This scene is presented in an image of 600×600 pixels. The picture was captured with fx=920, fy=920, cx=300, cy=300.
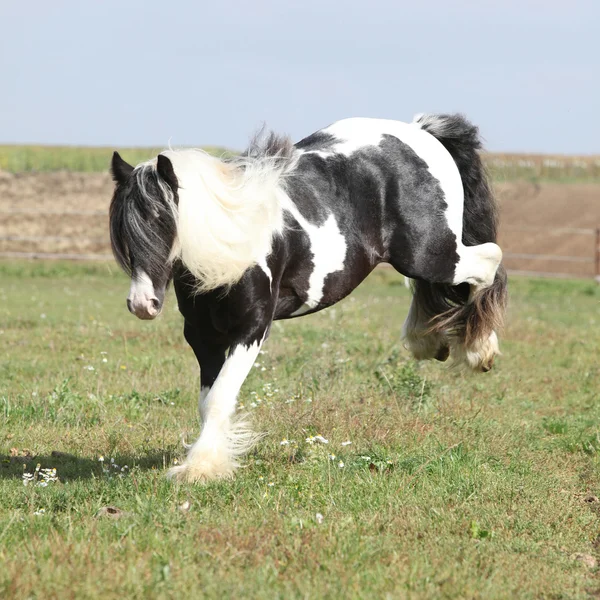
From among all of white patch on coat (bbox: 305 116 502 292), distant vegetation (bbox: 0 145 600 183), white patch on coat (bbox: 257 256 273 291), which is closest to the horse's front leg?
white patch on coat (bbox: 257 256 273 291)

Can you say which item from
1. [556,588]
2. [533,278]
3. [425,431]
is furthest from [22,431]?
[533,278]

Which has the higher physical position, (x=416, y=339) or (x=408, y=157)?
(x=408, y=157)

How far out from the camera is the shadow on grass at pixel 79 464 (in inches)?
228

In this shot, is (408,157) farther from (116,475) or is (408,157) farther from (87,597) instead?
(87,597)

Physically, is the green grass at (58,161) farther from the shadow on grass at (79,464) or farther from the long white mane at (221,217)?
the long white mane at (221,217)

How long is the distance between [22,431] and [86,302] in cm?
945

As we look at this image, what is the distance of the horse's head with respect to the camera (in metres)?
5.02

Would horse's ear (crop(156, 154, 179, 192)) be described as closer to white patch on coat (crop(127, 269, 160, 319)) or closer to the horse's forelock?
the horse's forelock

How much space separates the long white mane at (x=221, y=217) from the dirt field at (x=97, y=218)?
20.2m

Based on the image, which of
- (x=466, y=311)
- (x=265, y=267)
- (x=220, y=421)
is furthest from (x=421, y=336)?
(x=220, y=421)

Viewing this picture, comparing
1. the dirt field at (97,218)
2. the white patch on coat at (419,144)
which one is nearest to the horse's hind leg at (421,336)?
the white patch on coat at (419,144)

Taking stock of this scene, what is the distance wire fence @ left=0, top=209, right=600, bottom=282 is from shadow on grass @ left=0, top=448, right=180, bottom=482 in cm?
1774

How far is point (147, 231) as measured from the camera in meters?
5.05

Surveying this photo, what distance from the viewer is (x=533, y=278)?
25156mm
